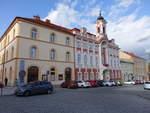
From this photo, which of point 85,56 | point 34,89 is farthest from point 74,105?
point 85,56

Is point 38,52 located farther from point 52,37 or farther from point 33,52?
point 52,37

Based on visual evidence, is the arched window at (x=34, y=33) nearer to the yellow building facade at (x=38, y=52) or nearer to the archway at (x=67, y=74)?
the yellow building facade at (x=38, y=52)

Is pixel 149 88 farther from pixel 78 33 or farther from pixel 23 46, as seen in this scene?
pixel 23 46

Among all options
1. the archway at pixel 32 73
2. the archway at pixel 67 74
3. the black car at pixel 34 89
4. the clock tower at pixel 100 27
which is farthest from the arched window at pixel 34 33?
the clock tower at pixel 100 27

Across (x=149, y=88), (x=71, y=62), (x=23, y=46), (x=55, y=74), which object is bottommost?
(x=149, y=88)

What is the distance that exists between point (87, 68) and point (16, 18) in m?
21.5

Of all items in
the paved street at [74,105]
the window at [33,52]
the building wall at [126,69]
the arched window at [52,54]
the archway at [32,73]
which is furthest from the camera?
the building wall at [126,69]

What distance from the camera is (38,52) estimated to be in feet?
93.4

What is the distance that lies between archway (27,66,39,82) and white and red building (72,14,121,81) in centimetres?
1130

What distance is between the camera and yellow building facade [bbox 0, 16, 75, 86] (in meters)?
26.1

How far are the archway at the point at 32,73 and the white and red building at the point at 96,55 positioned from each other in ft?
37.1

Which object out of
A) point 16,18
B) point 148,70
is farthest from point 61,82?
point 148,70

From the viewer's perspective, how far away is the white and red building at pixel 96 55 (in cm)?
Answer: 3712

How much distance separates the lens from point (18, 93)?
52.4 ft
